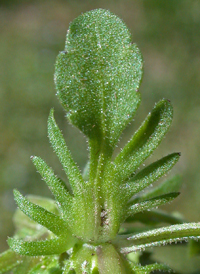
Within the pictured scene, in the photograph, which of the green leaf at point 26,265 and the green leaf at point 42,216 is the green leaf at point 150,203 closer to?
the green leaf at point 42,216

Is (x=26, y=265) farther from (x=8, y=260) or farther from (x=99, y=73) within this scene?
(x=99, y=73)

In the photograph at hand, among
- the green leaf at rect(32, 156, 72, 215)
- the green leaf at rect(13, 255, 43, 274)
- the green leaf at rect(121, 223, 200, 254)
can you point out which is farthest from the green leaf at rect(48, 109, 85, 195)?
the green leaf at rect(13, 255, 43, 274)

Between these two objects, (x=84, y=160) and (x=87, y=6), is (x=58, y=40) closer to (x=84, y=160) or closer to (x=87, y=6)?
(x=87, y=6)

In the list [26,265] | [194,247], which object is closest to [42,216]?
[26,265]

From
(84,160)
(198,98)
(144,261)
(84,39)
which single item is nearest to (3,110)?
(84,160)

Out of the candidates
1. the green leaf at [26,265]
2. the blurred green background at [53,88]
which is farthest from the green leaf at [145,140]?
the blurred green background at [53,88]

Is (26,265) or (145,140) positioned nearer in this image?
(145,140)
